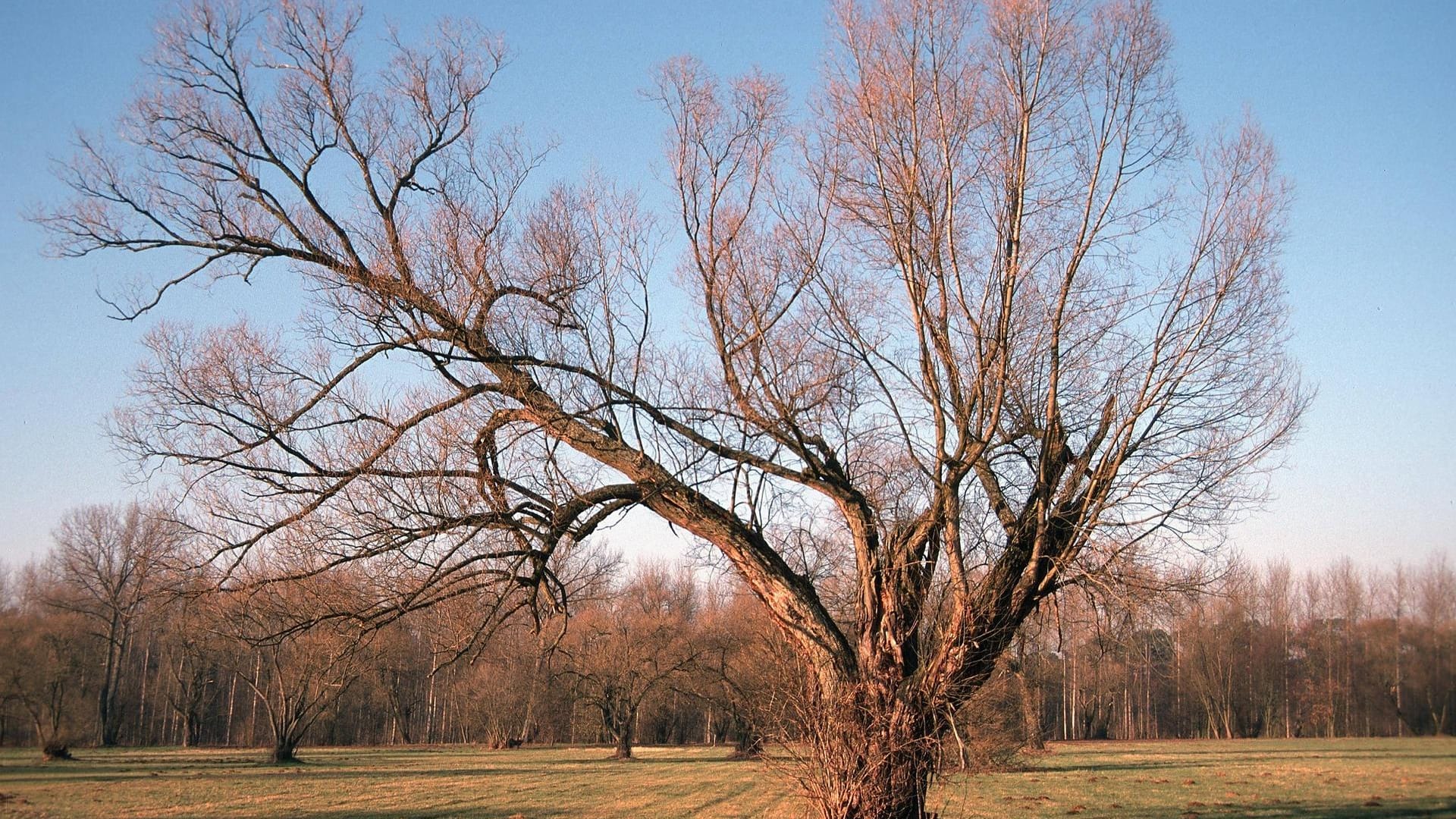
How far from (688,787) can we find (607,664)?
20.8 m

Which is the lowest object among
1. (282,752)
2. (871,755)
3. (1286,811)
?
(282,752)

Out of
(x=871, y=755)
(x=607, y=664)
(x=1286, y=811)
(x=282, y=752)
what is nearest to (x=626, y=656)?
(x=607, y=664)

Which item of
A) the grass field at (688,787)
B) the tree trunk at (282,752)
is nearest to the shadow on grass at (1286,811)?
the grass field at (688,787)

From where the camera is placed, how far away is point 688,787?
26188 mm

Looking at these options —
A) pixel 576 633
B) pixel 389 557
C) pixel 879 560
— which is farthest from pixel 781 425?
pixel 576 633

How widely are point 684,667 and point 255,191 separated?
38.0m

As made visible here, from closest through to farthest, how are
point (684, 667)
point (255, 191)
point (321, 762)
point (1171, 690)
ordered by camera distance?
point (255, 191) → point (321, 762) → point (684, 667) → point (1171, 690)

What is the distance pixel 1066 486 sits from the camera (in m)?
8.35

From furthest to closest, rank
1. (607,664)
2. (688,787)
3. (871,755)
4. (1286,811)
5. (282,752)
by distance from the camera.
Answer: (607,664), (282,752), (688,787), (1286,811), (871,755)

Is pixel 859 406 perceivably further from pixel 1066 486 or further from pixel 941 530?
pixel 1066 486

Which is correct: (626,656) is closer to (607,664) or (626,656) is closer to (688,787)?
(607,664)

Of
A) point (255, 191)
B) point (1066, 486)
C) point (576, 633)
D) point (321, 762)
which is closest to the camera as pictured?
point (255, 191)

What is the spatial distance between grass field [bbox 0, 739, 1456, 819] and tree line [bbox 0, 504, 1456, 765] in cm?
89

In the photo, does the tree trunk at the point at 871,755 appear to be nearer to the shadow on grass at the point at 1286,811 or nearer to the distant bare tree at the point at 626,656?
the shadow on grass at the point at 1286,811
